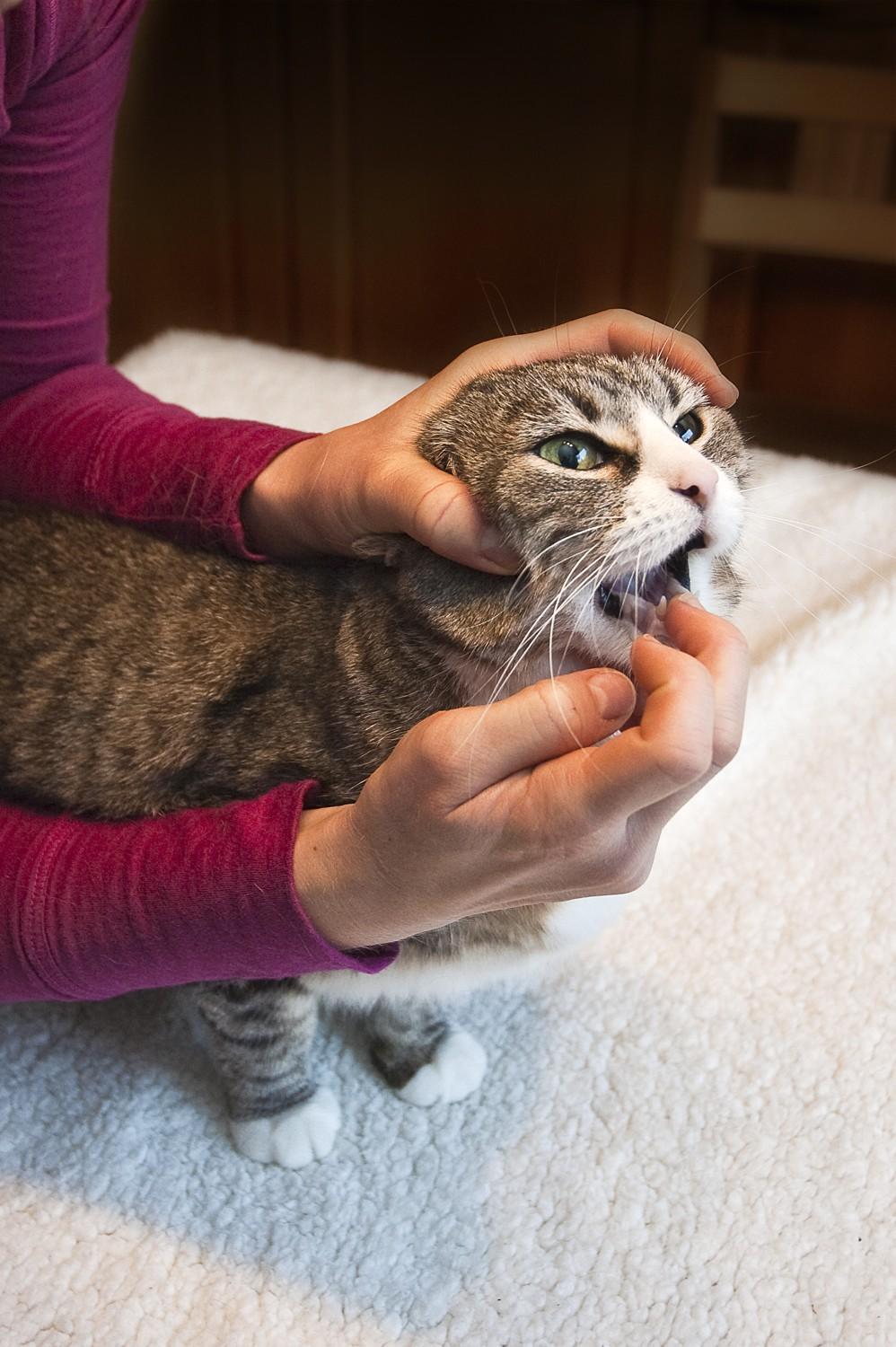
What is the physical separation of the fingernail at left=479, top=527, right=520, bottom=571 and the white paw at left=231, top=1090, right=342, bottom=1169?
0.44 metres

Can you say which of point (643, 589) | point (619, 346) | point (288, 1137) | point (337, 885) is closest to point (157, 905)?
point (337, 885)

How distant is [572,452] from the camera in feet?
2.20

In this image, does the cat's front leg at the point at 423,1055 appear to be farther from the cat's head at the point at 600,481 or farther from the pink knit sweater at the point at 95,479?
the cat's head at the point at 600,481

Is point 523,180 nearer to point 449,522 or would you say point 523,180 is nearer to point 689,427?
point 689,427

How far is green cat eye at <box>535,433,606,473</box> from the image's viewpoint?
26.4 inches

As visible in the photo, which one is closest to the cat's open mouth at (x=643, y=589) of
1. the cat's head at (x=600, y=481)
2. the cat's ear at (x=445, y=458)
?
the cat's head at (x=600, y=481)

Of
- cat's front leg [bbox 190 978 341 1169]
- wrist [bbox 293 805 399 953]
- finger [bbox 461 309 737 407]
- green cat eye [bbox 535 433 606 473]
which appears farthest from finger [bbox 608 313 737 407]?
cat's front leg [bbox 190 978 341 1169]

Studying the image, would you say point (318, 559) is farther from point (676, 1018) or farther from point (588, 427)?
point (676, 1018)

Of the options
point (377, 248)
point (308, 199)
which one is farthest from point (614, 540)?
point (308, 199)

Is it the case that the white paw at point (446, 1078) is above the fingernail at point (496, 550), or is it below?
below

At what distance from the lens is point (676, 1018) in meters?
0.95

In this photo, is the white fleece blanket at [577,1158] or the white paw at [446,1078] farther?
the white paw at [446,1078]

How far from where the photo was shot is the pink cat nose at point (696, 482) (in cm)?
64

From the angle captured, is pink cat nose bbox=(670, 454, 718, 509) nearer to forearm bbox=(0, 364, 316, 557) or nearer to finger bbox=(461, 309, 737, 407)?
finger bbox=(461, 309, 737, 407)
